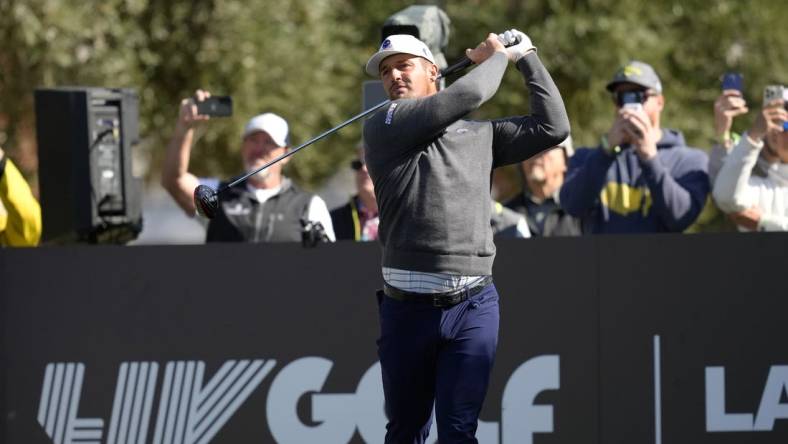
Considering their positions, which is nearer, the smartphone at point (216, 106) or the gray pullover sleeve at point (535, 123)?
the gray pullover sleeve at point (535, 123)

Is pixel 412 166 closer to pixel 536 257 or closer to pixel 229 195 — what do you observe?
pixel 536 257

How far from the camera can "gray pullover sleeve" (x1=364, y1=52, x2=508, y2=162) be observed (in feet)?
18.4

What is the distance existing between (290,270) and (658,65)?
10.1 metres

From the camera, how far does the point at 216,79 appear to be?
1616 cm

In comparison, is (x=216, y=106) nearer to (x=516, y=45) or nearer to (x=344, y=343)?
(x=344, y=343)

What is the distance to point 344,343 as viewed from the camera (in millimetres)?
7113

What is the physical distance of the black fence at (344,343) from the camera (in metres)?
7.02

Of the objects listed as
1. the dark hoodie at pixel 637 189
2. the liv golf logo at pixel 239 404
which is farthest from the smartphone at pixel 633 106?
the liv golf logo at pixel 239 404

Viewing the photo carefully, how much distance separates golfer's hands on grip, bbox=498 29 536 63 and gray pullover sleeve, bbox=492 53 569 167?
0.03 m

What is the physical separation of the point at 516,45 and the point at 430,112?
547 mm

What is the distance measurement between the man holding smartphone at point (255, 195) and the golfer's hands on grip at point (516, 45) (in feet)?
6.60

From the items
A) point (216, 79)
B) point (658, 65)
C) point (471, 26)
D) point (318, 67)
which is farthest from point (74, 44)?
point (658, 65)

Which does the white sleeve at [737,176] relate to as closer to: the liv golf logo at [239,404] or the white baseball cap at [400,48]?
the liv golf logo at [239,404]

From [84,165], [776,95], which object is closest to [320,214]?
[84,165]
